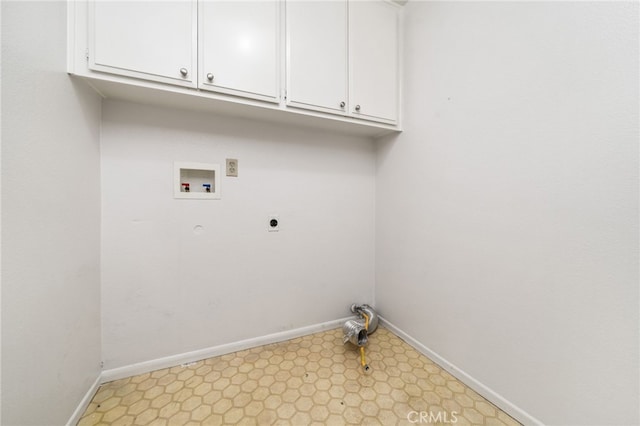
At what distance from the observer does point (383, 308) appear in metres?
1.84

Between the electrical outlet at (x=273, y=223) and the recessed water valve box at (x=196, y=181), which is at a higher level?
the recessed water valve box at (x=196, y=181)

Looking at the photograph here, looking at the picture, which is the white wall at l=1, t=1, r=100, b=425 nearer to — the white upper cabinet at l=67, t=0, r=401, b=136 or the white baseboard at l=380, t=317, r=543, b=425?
the white upper cabinet at l=67, t=0, r=401, b=136

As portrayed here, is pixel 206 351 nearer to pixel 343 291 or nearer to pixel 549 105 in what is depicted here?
pixel 343 291

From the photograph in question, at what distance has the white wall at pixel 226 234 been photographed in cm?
126

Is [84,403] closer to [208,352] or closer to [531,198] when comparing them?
[208,352]

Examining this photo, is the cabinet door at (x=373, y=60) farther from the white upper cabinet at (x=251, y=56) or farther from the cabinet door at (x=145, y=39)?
the cabinet door at (x=145, y=39)

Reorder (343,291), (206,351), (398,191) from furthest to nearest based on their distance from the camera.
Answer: (343,291) < (398,191) < (206,351)

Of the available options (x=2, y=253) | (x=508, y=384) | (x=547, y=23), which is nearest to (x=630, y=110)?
(x=547, y=23)

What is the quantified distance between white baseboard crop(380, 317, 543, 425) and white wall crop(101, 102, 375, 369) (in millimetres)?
530

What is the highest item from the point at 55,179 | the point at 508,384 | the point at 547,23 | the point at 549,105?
the point at 547,23

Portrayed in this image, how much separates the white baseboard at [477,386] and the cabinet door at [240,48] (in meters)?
1.84

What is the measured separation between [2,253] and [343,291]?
5.68ft

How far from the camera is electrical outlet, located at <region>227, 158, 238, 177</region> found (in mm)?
1463

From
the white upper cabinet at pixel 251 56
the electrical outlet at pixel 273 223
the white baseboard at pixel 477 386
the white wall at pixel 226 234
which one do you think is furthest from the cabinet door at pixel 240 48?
the white baseboard at pixel 477 386
